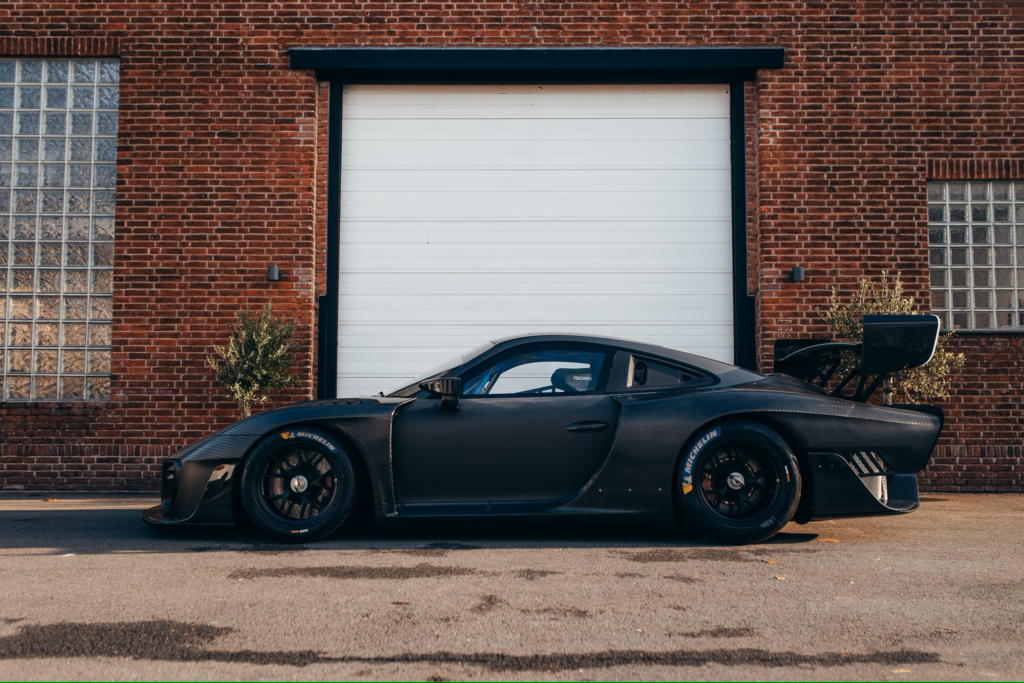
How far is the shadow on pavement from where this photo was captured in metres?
4.61

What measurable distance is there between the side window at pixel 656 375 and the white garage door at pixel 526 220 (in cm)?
363

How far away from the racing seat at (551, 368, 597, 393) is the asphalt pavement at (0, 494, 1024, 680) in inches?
35.0

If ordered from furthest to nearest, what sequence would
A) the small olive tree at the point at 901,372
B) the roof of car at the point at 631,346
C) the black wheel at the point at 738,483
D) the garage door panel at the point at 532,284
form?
the garage door panel at the point at 532,284, the small olive tree at the point at 901,372, the roof of car at the point at 631,346, the black wheel at the point at 738,483

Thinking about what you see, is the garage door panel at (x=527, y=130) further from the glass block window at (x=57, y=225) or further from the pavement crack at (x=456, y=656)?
the pavement crack at (x=456, y=656)

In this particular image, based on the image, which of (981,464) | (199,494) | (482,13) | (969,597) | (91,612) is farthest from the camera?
(482,13)

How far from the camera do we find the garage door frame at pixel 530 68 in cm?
855

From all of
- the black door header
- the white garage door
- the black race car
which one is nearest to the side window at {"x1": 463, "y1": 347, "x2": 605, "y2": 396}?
the black race car

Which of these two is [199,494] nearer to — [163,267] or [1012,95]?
[163,267]

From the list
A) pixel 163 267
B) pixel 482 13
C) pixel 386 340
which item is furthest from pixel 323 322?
pixel 482 13

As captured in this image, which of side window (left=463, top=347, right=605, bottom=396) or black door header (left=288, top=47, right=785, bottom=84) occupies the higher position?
black door header (left=288, top=47, right=785, bottom=84)

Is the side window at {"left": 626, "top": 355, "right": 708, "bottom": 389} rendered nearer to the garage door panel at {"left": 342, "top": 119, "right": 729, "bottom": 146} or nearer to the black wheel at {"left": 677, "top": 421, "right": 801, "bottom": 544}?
the black wheel at {"left": 677, "top": 421, "right": 801, "bottom": 544}

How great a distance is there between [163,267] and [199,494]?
4434 mm

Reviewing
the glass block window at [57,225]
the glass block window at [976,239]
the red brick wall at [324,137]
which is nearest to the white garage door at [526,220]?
the red brick wall at [324,137]

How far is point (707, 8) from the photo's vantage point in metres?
8.70
